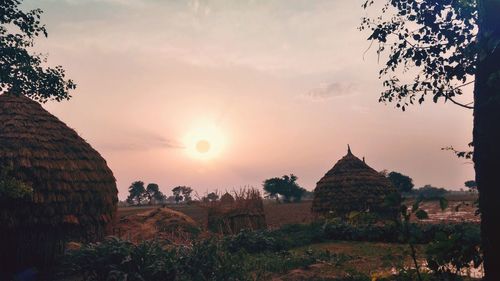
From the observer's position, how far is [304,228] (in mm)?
18547

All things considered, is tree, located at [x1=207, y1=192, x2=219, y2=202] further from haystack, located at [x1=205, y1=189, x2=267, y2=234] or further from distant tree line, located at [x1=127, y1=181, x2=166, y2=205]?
distant tree line, located at [x1=127, y1=181, x2=166, y2=205]

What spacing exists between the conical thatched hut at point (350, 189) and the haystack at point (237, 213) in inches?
161

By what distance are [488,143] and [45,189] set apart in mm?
11240

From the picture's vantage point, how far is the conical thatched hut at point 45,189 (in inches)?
446

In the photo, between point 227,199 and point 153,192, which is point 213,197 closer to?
point 227,199

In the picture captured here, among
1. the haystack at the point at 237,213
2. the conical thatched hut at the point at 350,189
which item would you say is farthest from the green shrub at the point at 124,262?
the conical thatched hut at the point at 350,189

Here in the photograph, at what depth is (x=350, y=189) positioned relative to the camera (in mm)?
22219

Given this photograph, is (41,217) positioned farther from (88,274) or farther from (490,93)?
(490,93)

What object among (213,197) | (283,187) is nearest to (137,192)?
(283,187)

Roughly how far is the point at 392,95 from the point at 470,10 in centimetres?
178

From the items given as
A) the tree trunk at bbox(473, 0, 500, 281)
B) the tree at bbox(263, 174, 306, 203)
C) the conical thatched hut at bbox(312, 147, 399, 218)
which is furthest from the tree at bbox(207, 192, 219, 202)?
the tree at bbox(263, 174, 306, 203)

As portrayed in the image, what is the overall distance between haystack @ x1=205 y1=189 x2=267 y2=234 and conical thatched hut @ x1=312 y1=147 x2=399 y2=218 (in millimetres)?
4101

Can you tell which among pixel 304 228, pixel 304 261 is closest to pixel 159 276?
pixel 304 261

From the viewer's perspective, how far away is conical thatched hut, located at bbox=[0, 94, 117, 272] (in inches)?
446
